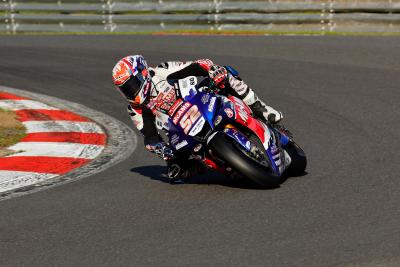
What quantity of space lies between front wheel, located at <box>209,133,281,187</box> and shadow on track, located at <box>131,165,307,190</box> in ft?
0.40

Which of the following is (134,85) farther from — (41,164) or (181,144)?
(41,164)

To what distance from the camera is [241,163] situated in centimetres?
686

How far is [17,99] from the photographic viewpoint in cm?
1195

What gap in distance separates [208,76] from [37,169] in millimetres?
1839

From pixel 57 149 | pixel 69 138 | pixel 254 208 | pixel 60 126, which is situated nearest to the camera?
pixel 254 208

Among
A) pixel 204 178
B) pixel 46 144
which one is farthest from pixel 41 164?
pixel 204 178

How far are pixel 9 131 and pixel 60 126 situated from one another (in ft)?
1.87

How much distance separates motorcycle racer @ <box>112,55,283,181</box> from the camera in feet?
24.1

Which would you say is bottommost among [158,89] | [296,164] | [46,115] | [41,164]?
[46,115]

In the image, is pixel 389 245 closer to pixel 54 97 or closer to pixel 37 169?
pixel 37 169

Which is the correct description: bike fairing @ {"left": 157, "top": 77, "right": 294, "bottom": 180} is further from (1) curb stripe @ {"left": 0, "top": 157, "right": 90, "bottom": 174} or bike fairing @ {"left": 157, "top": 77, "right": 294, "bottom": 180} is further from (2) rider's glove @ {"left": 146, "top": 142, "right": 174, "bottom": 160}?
(1) curb stripe @ {"left": 0, "top": 157, "right": 90, "bottom": 174}

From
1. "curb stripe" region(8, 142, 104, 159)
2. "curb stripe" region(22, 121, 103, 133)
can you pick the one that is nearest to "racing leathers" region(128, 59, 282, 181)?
"curb stripe" region(8, 142, 104, 159)

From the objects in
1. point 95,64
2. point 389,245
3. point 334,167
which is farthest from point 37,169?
point 95,64

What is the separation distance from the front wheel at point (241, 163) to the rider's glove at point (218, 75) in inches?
27.9
